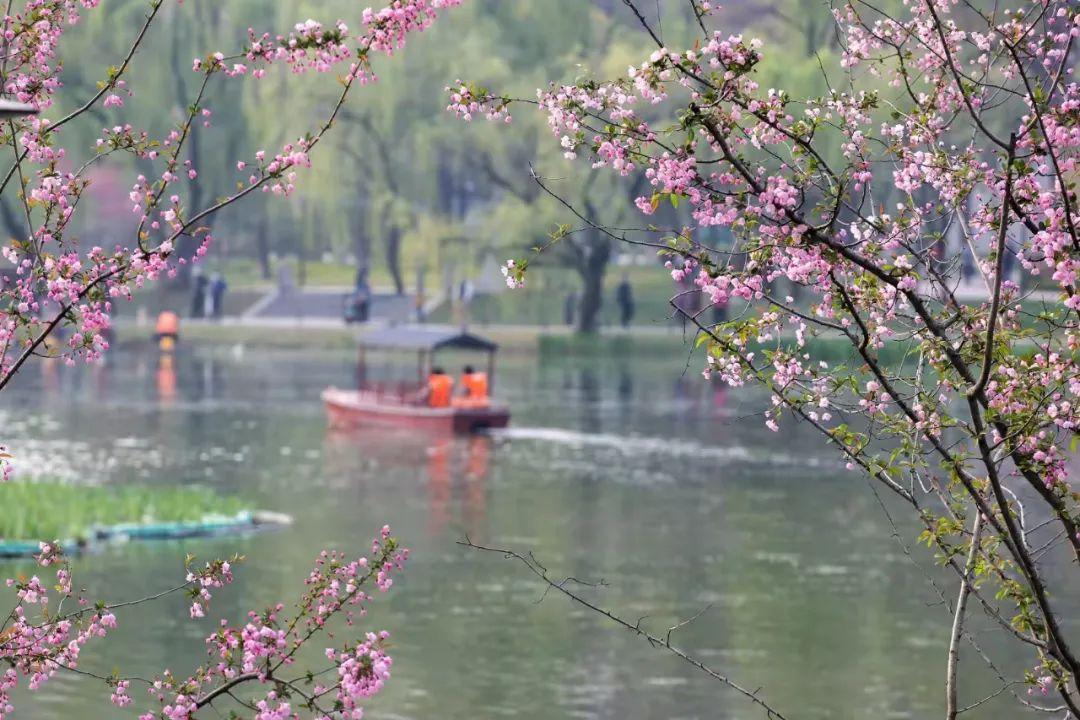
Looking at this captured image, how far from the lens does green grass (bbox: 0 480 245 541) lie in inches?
944

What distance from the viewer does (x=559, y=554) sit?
82.2 ft

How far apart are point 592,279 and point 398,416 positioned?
83.0 feet

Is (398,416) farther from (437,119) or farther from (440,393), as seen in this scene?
(437,119)

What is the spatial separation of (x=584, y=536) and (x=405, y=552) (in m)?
18.3

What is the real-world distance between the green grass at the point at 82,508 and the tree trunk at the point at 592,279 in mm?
38688

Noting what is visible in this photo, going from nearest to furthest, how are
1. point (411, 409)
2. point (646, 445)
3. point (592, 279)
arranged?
point (646, 445), point (411, 409), point (592, 279)

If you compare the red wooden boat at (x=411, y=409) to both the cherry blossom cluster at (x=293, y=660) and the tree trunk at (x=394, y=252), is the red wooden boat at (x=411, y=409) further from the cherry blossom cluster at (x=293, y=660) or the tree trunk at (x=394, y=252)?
the cherry blossom cluster at (x=293, y=660)

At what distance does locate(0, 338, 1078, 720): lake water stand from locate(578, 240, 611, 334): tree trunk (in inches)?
736

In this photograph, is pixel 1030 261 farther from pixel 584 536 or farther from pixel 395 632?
pixel 584 536

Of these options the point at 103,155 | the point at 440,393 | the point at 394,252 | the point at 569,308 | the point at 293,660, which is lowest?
the point at 440,393

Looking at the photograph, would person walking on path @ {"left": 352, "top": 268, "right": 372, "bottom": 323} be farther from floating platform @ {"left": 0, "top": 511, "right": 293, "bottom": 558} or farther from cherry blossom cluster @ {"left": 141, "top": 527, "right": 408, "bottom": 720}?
cherry blossom cluster @ {"left": 141, "top": 527, "right": 408, "bottom": 720}

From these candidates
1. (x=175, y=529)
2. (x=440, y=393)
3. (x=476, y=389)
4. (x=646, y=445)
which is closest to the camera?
(x=175, y=529)

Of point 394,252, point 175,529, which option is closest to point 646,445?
point 175,529

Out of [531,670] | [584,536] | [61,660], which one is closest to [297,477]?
[584,536]
